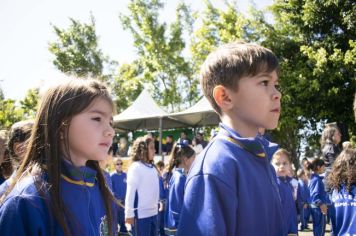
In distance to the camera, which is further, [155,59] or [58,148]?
[155,59]

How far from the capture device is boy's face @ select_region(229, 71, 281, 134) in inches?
75.5

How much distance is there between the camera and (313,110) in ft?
54.2

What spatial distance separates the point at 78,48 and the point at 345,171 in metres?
27.2

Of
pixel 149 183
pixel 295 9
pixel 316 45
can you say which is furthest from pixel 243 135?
pixel 295 9

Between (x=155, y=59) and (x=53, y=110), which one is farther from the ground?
(x=155, y=59)

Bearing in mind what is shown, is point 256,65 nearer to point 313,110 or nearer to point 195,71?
point 313,110

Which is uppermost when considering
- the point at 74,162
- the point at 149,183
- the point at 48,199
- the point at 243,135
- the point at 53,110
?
the point at 53,110

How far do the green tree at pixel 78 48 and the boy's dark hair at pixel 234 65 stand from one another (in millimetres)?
26774

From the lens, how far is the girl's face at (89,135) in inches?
77.4

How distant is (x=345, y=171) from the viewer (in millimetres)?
3875

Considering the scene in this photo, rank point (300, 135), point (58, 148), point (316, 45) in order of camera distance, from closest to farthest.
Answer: point (58, 148), point (316, 45), point (300, 135)

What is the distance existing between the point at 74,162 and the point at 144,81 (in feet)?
80.9

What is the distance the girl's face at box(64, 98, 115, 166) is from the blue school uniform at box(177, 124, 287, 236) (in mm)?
503

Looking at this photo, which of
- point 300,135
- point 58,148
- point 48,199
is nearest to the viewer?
point 48,199
